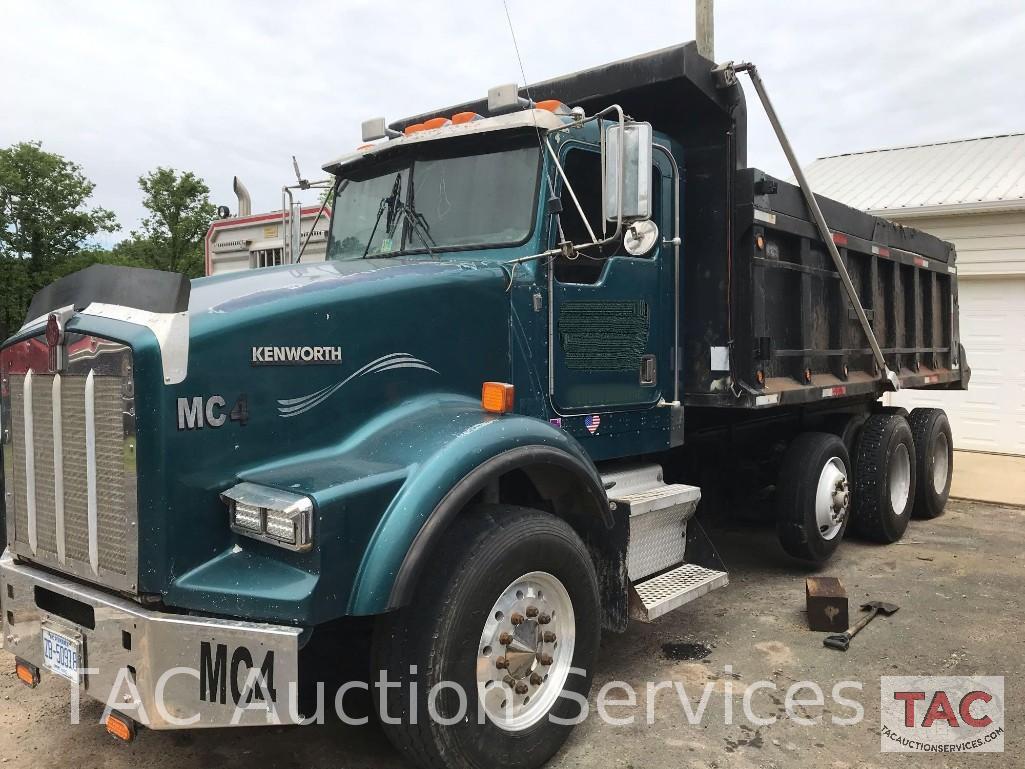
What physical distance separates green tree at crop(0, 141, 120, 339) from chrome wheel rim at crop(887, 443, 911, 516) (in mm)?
21286

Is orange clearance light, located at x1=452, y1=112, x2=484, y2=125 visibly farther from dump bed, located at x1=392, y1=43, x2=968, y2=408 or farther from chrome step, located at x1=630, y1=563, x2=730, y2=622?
chrome step, located at x1=630, y1=563, x2=730, y2=622

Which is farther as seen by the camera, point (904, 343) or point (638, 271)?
point (904, 343)

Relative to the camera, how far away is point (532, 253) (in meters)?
3.79

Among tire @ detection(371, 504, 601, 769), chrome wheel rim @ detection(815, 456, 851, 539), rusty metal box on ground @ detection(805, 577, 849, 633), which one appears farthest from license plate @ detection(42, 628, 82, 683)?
chrome wheel rim @ detection(815, 456, 851, 539)

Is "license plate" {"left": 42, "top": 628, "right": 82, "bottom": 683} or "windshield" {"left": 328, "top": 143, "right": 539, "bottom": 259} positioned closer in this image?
"license plate" {"left": 42, "top": 628, "right": 82, "bottom": 683}

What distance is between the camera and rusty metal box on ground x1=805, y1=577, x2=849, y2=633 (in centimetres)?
469

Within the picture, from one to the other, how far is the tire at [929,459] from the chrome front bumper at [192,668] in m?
6.73

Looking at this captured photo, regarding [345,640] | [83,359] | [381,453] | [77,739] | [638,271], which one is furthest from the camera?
[638,271]

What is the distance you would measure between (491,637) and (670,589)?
138cm

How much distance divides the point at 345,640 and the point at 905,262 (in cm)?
604

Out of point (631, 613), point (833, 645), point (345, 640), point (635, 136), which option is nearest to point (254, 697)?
point (345, 640)

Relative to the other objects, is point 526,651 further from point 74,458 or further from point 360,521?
point 74,458

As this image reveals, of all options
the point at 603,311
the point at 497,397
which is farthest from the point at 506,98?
the point at 497,397

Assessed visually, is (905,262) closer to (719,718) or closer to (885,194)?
(719,718)
